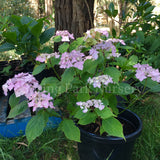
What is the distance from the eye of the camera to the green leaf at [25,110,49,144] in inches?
34.0

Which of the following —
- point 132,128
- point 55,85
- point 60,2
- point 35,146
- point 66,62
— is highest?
point 60,2

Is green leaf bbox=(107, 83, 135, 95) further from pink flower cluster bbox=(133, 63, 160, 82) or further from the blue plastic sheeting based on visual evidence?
the blue plastic sheeting

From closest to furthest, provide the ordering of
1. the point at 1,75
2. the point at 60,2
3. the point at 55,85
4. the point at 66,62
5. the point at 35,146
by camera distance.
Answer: the point at 66,62 < the point at 55,85 < the point at 35,146 < the point at 60,2 < the point at 1,75

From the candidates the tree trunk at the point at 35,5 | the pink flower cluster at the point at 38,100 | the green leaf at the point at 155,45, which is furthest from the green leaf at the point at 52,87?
the tree trunk at the point at 35,5

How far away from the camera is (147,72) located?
837mm

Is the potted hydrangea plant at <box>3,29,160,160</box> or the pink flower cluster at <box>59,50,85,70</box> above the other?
the pink flower cluster at <box>59,50,85,70</box>

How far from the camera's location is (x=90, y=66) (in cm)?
87

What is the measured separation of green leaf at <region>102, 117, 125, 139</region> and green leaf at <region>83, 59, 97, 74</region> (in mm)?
300

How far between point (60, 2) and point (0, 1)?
595cm

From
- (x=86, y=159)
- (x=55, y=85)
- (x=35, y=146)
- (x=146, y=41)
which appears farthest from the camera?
(x=146, y=41)

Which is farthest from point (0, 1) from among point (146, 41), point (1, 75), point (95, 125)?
point (95, 125)

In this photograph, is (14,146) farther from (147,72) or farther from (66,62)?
(147,72)

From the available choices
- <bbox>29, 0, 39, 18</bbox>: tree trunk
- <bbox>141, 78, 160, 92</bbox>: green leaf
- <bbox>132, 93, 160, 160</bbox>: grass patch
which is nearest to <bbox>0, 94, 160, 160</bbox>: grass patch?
<bbox>132, 93, 160, 160</bbox>: grass patch

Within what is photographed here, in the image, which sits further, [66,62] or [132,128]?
[132,128]
